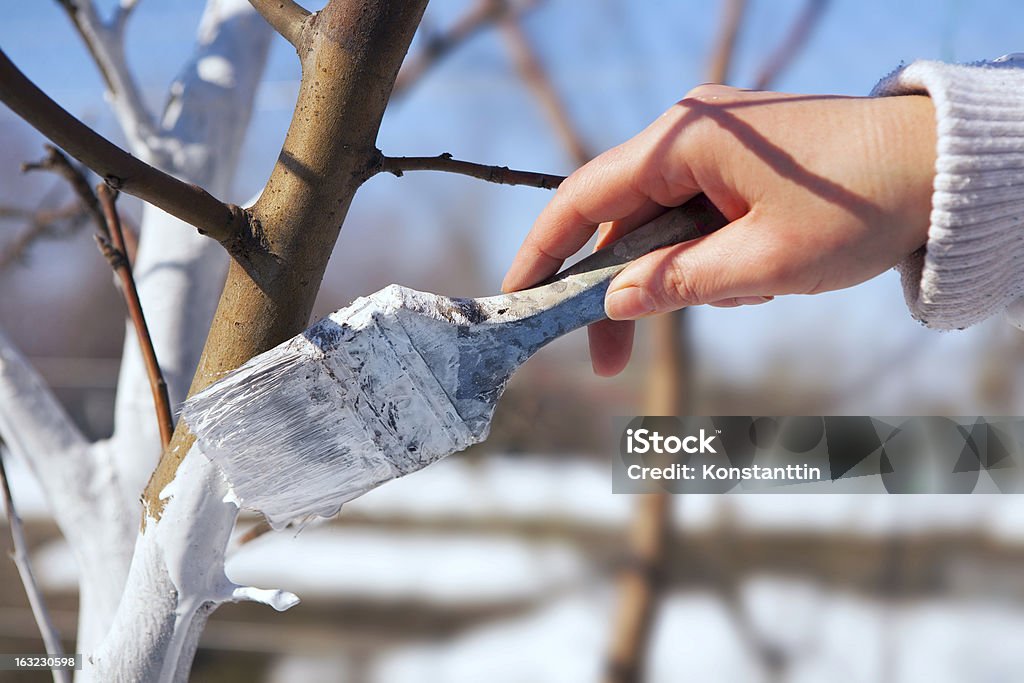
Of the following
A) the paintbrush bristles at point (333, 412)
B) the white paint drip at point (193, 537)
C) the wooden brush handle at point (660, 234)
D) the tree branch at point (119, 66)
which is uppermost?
the tree branch at point (119, 66)

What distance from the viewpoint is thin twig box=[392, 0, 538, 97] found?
38.6 inches

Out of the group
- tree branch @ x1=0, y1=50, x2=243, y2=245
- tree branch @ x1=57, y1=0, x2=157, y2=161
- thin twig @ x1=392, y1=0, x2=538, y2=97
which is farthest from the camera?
thin twig @ x1=392, y1=0, x2=538, y2=97

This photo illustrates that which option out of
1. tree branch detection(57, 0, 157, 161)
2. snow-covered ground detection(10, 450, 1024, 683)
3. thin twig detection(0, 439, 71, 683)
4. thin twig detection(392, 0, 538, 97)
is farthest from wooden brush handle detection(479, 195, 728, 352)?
snow-covered ground detection(10, 450, 1024, 683)

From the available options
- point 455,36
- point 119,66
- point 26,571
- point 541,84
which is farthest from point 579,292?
point 541,84

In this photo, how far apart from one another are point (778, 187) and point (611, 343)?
14cm

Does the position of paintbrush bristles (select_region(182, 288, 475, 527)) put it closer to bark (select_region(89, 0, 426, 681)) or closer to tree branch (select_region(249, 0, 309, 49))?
bark (select_region(89, 0, 426, 681))

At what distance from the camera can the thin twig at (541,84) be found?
1254mm

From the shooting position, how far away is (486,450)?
135 centimetres

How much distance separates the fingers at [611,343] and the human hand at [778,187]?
85 mm

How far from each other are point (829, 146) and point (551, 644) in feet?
4.11

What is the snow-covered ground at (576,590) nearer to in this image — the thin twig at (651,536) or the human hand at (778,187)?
the thin twig at (651,536)

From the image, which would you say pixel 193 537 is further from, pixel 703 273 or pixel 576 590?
pixel 576 590

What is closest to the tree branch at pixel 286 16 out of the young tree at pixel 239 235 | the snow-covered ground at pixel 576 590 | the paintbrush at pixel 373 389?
the young tree at pixel 239 235

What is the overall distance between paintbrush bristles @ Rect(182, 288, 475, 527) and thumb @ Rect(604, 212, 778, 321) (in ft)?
0.29
